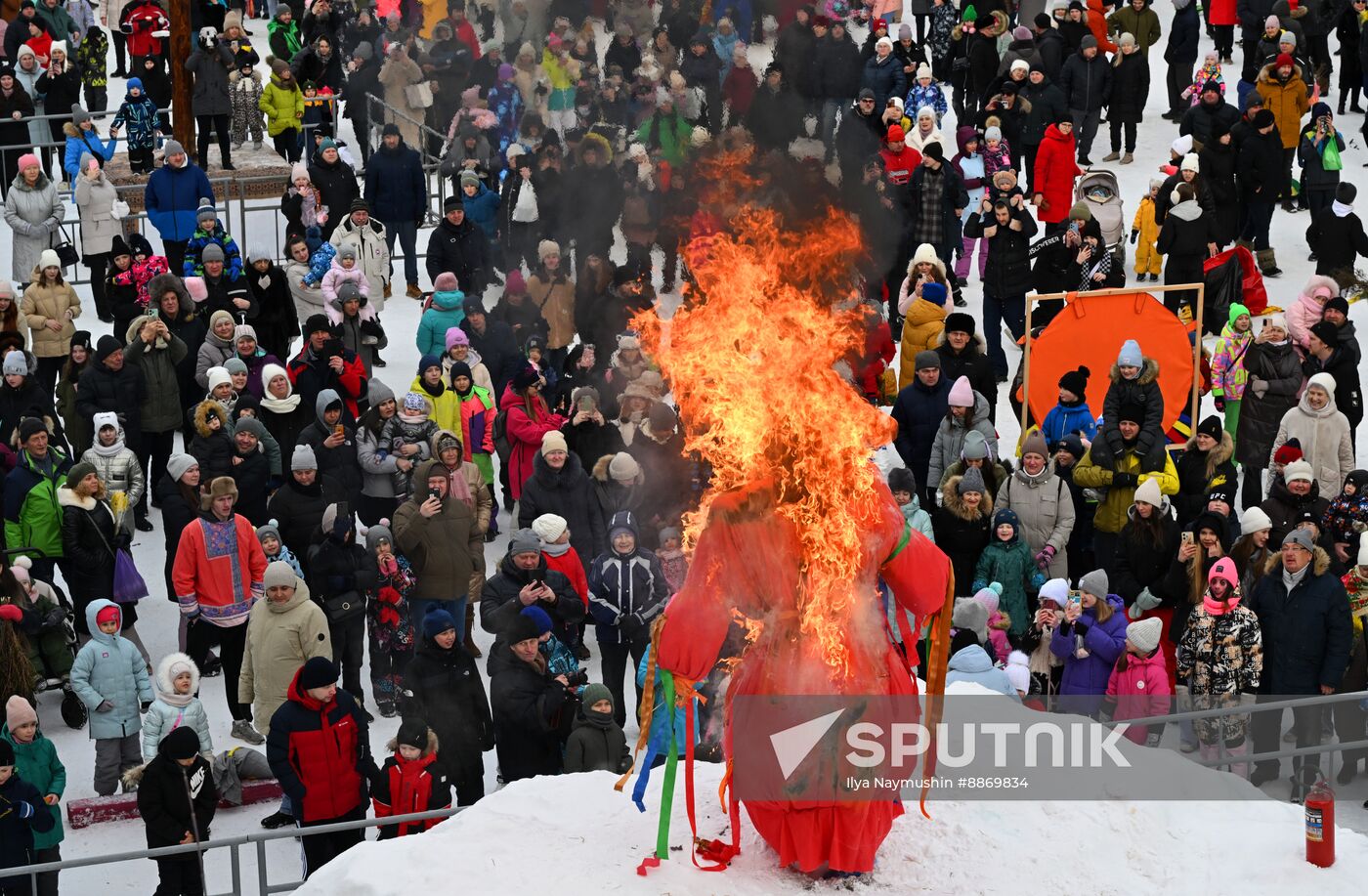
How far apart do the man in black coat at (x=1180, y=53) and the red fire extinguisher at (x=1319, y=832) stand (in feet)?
52.0

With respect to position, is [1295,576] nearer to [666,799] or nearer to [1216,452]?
[1216,452]

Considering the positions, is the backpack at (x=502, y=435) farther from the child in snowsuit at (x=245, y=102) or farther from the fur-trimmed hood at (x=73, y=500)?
the child in snowsuit at (x=245, y=102)

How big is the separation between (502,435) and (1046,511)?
3.93 m

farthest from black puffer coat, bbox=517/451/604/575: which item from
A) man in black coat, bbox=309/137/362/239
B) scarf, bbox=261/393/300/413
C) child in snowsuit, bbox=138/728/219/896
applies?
man in black coat, bbox=309/137/362/239

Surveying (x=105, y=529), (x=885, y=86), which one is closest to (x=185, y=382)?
(x=105, y=529)

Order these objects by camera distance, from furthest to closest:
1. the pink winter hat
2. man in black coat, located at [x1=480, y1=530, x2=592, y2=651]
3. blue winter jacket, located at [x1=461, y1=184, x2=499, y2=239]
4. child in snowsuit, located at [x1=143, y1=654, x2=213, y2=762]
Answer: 1. blue winter jacket, located at [x1=461, y1=184, x2=499, y2=239]
2. the pink winter hat
3. man in black coat, located at [x1=480, y1=530, x2=592, y2=651]
4. child in snowsuit, located at [x1=143, y1=654, x2=213, y2=762]

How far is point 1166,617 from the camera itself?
1324 cm

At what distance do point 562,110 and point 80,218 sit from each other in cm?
661

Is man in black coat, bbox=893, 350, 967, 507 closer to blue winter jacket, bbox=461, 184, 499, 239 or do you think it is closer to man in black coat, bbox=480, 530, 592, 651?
man in black coat, bbox=480, 530, 592, 651

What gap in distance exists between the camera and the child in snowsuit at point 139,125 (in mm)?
21250

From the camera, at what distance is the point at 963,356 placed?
1537 cm

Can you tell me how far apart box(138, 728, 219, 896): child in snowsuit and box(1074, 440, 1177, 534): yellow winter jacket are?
594 centimetres

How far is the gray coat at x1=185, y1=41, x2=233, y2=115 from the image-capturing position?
70.1 feet

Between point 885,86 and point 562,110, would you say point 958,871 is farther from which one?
point 885,86
